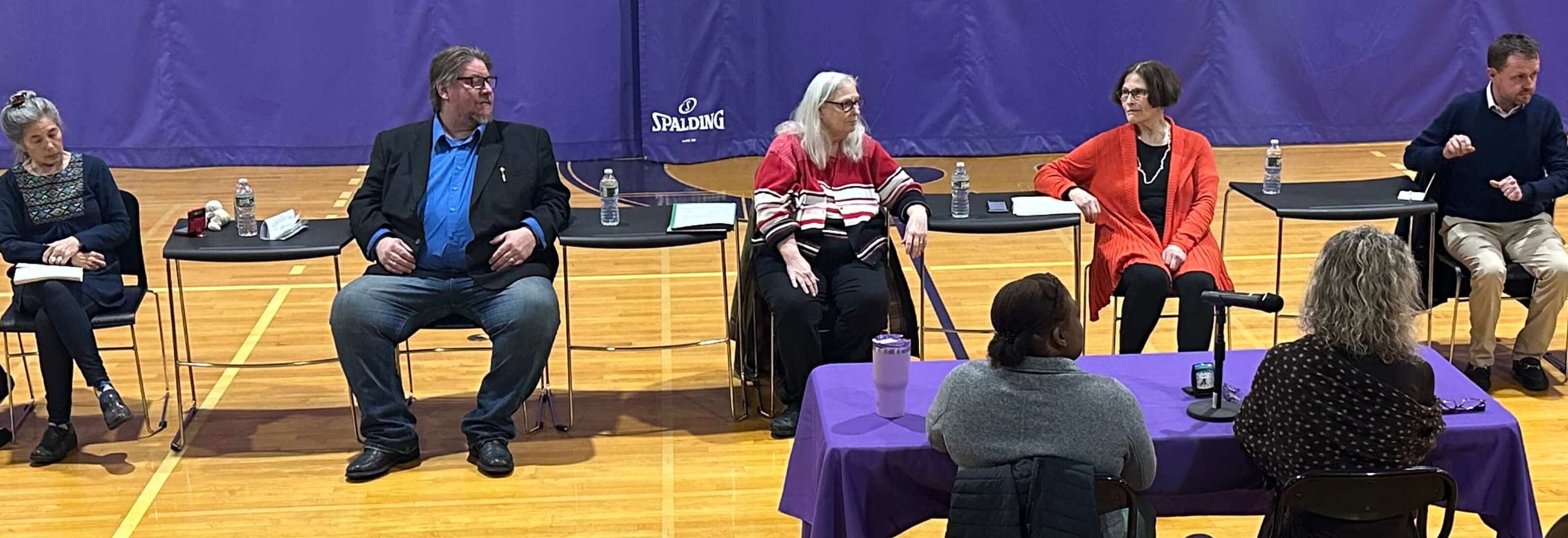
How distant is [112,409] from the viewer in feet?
16.2

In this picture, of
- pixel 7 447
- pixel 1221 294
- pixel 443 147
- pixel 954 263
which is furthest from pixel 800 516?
pixel 954 263

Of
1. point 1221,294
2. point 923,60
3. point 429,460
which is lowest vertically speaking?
point 429,460

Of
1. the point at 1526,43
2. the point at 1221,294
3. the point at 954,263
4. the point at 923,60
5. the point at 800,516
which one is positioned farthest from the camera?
the point at 923,60

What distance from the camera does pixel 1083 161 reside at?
17.2 feet

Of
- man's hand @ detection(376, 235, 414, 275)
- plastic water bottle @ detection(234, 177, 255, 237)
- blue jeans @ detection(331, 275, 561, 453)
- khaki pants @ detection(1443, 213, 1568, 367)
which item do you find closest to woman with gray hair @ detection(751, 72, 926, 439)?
blue jeans @ detection(331, 275, 561, 453)

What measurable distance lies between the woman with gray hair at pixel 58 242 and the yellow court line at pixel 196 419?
24 centimetres

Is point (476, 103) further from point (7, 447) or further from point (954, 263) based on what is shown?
point (954, 263)

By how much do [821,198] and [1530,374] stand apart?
2.48m

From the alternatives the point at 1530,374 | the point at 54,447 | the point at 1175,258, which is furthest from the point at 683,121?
the point at 1530,374

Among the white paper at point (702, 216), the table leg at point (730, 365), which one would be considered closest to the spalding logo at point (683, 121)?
the table leg at point (730, 365)

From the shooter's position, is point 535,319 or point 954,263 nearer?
point 535,319

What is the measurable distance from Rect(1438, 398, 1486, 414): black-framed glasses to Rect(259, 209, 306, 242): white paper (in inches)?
134

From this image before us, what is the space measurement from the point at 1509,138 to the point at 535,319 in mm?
3276

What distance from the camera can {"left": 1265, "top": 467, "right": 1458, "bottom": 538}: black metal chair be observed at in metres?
2.87
